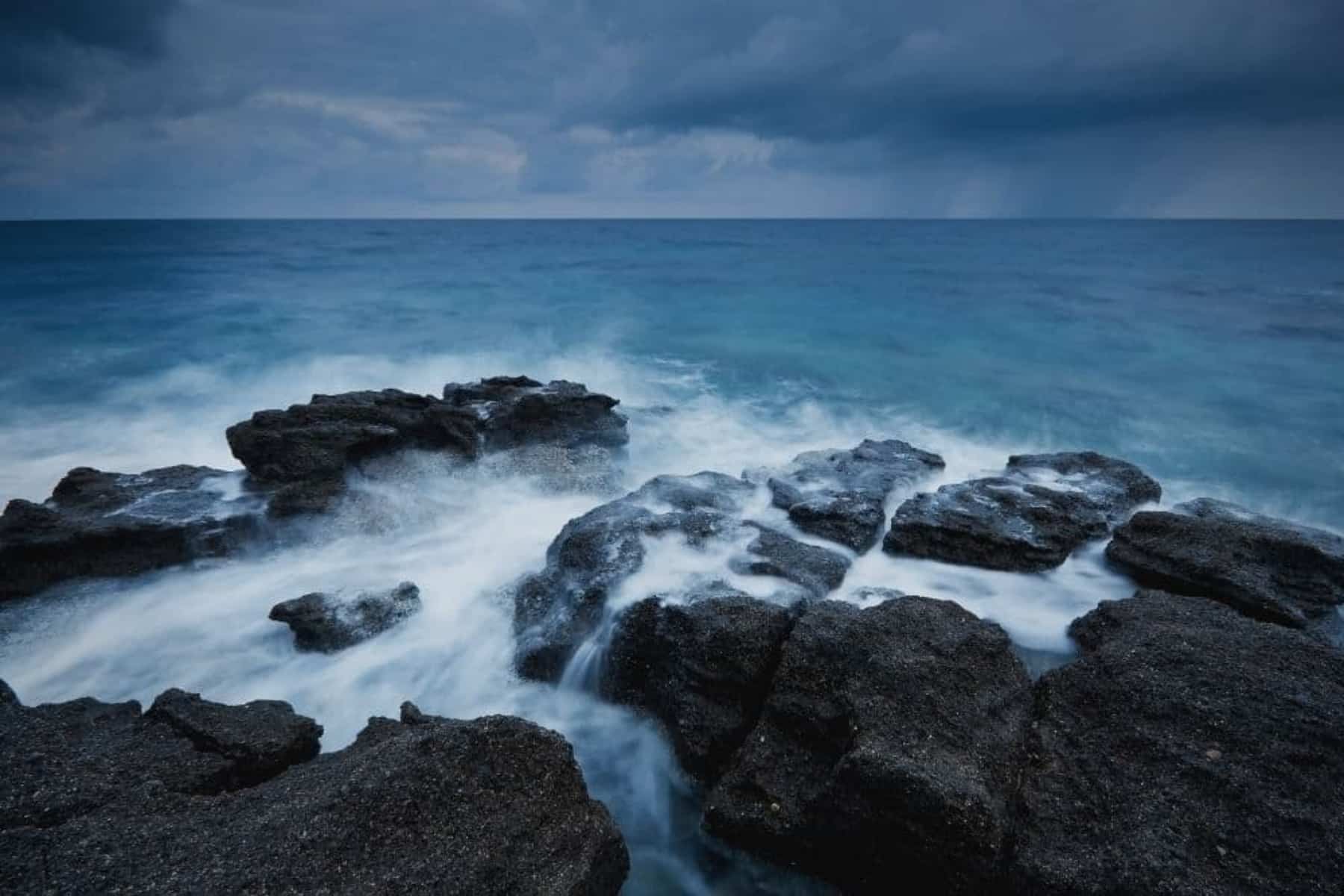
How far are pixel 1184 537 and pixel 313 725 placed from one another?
6.81m

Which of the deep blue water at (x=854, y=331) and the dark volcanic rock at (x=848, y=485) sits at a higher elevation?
the dark volcanic rock at (x=848, y=485)

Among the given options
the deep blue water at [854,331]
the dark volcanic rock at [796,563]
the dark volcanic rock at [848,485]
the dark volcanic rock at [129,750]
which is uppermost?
the dark volcanic rock at [129,750]

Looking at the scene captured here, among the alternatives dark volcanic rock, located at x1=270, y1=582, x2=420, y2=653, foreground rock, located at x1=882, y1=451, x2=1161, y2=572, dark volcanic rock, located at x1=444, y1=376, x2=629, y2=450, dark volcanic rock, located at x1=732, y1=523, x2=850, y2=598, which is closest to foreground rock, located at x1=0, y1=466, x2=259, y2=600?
dark volcanic rock, located at x1=270, y1=582, x2=420, y2=653

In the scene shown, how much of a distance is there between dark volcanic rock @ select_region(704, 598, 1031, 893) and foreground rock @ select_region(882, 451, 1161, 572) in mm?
1736

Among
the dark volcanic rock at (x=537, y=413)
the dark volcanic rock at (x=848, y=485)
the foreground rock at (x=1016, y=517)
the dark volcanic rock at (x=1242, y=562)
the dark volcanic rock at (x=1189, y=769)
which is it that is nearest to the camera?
the dark volcanic rock at (x=1189, y=769)

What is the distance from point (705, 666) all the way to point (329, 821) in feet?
7.96

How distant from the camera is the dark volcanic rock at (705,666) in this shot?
481 cm

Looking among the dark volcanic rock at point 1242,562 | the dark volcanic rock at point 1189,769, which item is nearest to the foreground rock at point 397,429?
the dark volcanic rock at point 1242,562

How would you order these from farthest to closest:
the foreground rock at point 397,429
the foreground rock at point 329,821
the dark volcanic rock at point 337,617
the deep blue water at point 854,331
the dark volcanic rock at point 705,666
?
1. the deep blue water at point 854,331
2. the foreground rock at point 397,429
3. the dark volcanic rock at point 337,617
4. the dark volcanic rock at point 705,666
5. the foreground rock at point 329,821

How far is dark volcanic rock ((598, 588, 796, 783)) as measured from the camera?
4809mm

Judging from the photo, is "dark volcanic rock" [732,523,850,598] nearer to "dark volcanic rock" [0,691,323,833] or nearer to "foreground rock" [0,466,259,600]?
"dark volcanic rock" [0,691,323,833]

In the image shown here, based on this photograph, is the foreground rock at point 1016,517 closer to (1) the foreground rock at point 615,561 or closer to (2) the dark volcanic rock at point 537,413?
(1) the foreground rock at point 615,561

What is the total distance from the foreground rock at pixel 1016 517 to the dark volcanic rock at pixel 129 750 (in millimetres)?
5186

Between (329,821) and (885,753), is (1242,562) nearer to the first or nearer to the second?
(885,753)
